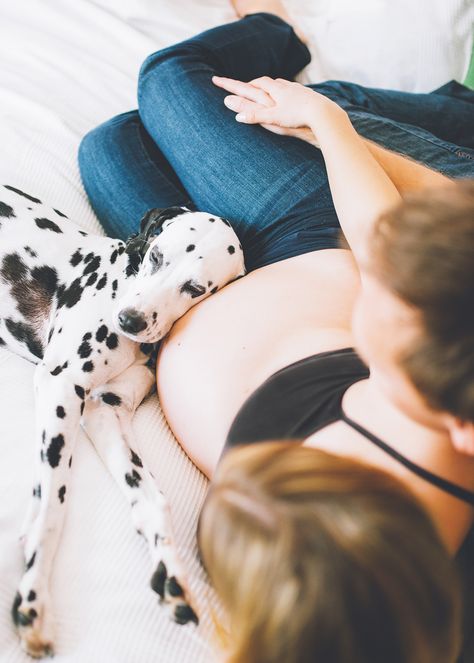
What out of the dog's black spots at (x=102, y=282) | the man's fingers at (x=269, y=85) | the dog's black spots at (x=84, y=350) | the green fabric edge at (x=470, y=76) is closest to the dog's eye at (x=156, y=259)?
the dog's black spots at (x=102, y=282)

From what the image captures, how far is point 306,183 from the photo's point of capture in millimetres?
1777

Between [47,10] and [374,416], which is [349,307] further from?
[47,10]

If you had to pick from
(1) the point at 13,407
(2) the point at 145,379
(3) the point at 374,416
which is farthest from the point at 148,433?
(3) the point at 374,416

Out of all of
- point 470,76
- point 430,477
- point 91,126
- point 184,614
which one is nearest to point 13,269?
point 91,126

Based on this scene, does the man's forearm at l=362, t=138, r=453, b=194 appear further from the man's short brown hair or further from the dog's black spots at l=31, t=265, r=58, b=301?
the dog's black spots at l=31, t=265, r=58, b=301

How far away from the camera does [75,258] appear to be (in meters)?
1.81

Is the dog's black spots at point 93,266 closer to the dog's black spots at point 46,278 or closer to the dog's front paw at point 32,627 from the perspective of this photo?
the dog's black spots at point 46,278

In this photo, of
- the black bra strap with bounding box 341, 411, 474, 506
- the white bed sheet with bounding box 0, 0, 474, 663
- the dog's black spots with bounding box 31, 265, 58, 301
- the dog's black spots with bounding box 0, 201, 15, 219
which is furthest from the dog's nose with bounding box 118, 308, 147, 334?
the black bra strap with bounding box 341, 411, 474, 506

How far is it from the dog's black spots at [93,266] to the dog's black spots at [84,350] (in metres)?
0.26

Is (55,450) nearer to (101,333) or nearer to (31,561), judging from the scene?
(31,561)

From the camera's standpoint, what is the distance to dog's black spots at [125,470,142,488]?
4.55 feet

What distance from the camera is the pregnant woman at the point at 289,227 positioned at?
3.36 feet

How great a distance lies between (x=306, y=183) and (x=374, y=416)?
0.90 meters

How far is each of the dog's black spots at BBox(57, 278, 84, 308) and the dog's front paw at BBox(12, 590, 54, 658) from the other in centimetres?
82
